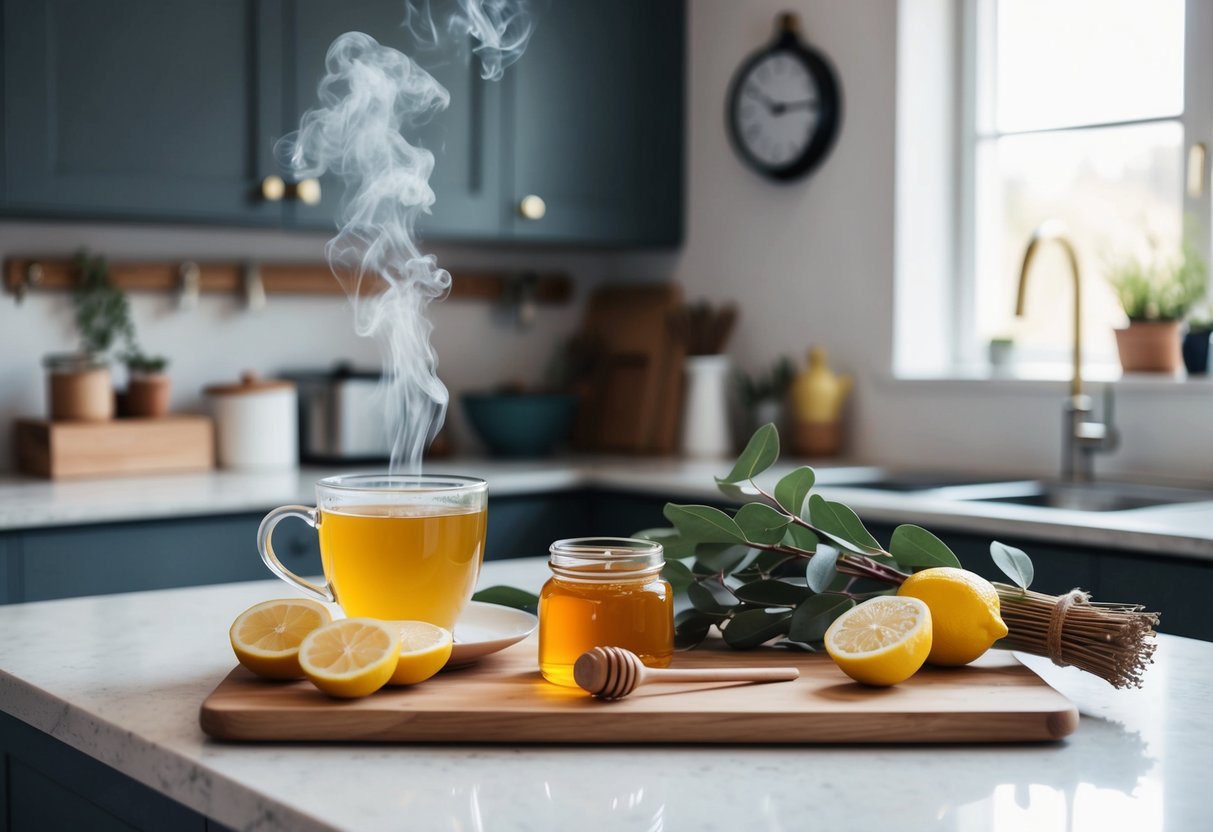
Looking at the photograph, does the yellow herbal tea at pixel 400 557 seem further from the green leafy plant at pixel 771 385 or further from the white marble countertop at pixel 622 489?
the green leafy plant at pixel 771 385

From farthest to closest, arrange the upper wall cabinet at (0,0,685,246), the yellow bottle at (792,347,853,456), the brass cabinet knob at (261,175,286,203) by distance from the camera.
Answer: the yellow bottle at (792,347,853,456)
the brass cabinet knob at (261,175,286,203)
the upper wall cabinet at (0,0,685,246)

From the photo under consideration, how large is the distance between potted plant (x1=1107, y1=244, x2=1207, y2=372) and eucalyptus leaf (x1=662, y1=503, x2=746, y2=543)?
74.5 inches

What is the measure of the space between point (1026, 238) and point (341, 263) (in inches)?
68.6

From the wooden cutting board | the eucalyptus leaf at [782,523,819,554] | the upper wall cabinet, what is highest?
the upper wall cabinet

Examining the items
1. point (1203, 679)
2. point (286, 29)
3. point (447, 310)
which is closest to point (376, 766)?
point (1203, 679)

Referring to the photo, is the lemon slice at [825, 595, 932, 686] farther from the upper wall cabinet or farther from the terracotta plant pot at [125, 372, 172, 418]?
the terracotta plant pot at [125, 372, 172, 418]

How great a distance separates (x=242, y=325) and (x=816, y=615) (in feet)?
8.35

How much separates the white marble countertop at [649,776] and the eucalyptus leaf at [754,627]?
21 cm

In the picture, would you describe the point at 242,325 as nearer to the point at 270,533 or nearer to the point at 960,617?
the point at 270,533

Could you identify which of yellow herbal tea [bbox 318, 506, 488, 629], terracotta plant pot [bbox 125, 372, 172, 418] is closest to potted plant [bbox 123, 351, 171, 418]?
terracotta plant pot [bbox 125, 372, 172, 418]

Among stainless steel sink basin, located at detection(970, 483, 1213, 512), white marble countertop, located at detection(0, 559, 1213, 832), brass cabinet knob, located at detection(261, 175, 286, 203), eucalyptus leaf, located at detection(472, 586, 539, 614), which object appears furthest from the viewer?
brass cabinet knob, located at detection(261, 175, 286, 203)

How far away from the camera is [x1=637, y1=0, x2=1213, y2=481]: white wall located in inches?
111

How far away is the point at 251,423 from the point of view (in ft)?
10.1

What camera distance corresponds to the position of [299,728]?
0.93 m
